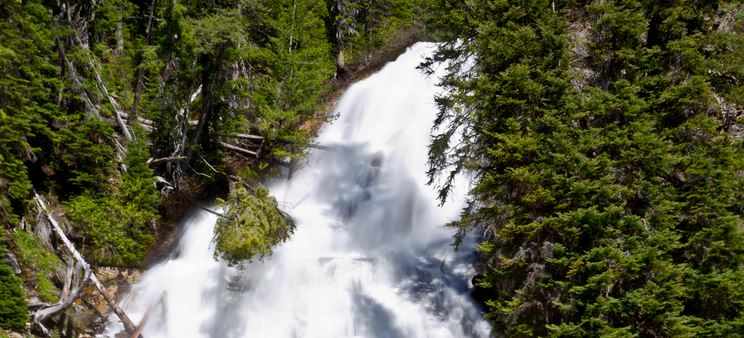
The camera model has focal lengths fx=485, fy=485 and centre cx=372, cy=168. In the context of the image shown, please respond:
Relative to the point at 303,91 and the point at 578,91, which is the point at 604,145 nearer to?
the point at 578,91

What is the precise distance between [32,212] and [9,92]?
9.85 feet

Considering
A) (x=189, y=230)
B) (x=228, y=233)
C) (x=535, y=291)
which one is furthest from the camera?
(x=189, y=230)

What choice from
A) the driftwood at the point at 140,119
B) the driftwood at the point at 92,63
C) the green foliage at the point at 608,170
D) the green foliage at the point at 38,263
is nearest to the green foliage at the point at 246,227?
the green foliage at the point at 38,263

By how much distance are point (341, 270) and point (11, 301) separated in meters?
7.65

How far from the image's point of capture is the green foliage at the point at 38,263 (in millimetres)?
10594

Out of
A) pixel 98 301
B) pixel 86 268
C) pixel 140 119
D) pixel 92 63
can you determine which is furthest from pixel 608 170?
pixel 140 119

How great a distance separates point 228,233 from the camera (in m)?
12.8

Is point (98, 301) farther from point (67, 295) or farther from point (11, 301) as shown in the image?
point (11, 301)

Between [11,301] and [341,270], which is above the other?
[11,301]

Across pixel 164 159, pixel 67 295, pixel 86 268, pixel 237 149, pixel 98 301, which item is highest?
pixel 164 159

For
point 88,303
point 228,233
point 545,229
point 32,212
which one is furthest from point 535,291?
point 32,212

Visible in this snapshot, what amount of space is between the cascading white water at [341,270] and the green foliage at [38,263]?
1707mm

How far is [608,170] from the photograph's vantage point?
941cm

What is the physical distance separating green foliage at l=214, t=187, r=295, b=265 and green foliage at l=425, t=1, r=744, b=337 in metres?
5.64
